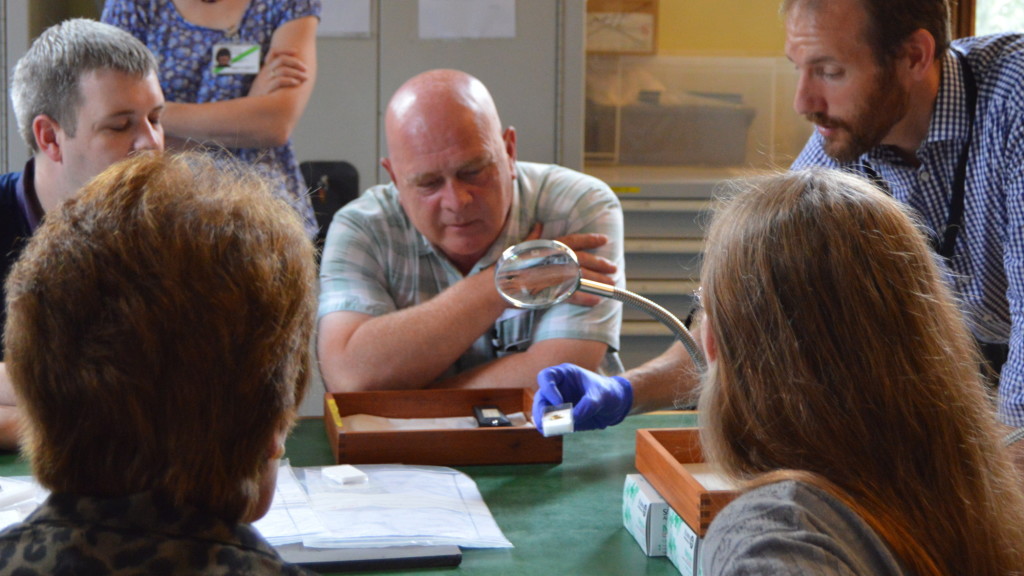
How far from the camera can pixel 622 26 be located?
12.8 ft

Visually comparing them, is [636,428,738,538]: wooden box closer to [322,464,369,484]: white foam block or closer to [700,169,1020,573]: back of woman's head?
[700,169,1020,573]: back of woman's head

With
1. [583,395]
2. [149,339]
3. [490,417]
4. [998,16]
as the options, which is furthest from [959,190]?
[998,16]

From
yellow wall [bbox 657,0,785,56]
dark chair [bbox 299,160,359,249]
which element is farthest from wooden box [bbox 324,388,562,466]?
yellow wall [bbox 657,0,785,56]

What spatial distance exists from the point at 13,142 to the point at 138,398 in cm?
264

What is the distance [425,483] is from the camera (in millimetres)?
1424

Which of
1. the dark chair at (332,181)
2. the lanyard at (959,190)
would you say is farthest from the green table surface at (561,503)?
the dark chair at (332,181)

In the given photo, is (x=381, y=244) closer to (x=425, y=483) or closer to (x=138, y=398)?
(x=425, y=483)

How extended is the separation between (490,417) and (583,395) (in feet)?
0.62

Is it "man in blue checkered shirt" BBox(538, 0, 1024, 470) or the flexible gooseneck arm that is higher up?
"man in blue checkered shirt" BBox(538, 0, 1024, 470)

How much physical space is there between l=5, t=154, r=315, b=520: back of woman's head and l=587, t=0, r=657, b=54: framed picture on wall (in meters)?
3.23

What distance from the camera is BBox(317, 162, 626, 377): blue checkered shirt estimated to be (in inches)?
81.3

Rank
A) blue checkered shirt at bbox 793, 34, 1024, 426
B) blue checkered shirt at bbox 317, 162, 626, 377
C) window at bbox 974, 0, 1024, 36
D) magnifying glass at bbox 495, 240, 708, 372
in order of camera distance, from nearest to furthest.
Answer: magnifying glass at bbox 495, 240, 708, 372, blue checkered shirt at bbox 793, 34, 1024, 426, blue checkered shirt at bbox 317, 162, 626, 377, window at bbox 974, 0, 1024, 36

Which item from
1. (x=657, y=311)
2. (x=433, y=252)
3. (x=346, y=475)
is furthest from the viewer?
A: (x=433, y=252)

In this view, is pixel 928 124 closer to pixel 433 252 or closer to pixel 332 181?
pixel 433 252
